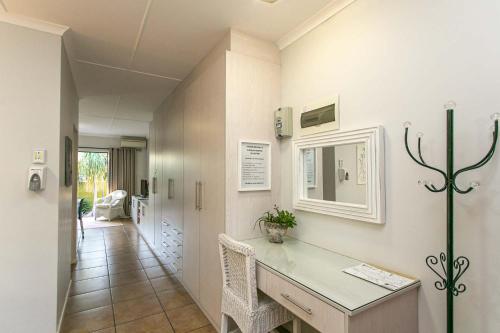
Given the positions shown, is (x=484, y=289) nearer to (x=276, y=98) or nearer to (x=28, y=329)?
(x=276, y=98)

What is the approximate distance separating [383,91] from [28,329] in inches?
119

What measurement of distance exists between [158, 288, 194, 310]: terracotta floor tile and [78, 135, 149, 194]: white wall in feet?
19.1

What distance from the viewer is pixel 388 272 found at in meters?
1.46

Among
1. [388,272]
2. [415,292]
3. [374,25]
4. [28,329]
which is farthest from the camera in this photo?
[28,329]

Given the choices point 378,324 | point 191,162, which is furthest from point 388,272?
point 191,162

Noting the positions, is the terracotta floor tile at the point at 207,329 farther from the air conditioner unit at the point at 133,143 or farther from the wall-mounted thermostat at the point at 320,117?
the air conditioner unit at the point at 133,143

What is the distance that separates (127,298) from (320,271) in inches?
93.7

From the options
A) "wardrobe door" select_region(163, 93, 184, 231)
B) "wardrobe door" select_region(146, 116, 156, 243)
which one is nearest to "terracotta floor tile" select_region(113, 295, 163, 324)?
"wardrobe door" select_region(163, 93, 184, 231)

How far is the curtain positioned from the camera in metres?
7.76

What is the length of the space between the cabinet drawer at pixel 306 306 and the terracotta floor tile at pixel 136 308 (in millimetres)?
1677

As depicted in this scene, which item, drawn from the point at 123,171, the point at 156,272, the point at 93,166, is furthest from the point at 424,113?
the point at 93,166

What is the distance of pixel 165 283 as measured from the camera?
3217mm

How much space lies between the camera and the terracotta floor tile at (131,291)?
2.85 metres

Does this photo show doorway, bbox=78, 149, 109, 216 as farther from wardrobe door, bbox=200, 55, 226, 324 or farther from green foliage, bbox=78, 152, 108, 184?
wardrobe door, bbox=200, 55, 226, 324
